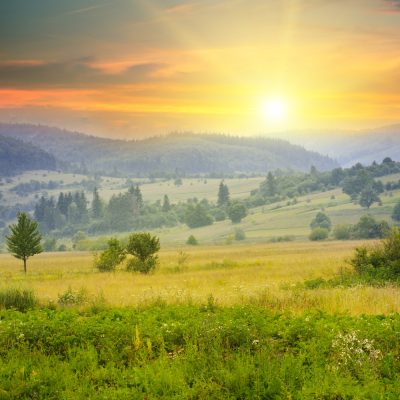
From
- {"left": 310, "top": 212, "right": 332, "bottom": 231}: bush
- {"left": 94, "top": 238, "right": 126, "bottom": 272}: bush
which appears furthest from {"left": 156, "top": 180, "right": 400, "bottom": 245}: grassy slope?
{"left": 94, "top": 238, "right": 126, "bottom": 272}: bush

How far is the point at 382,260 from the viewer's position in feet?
90.2

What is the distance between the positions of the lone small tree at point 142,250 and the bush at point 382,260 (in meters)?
18.5

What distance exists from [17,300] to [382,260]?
17072 mm

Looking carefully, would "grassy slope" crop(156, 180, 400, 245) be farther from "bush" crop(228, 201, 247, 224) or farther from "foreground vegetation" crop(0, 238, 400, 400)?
"foreground vegetation" crop(0, 238, 400, 400)

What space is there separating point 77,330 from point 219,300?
6.49 meters

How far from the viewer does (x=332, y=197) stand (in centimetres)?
19362

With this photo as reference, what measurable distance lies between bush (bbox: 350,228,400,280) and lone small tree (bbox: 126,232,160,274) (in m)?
18.5

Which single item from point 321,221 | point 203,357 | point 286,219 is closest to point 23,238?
point 203,357

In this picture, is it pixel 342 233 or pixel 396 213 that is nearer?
pixel 342 233

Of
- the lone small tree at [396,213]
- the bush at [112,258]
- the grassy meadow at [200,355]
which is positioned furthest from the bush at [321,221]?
the grassy meadow at [200,355]

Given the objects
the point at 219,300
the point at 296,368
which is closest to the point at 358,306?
the point at 219,300

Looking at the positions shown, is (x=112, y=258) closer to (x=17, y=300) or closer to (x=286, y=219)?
(x=17, y=300)

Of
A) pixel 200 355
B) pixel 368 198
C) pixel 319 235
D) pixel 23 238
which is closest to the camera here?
pixel 200 355

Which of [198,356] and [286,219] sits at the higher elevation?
[198,356]
